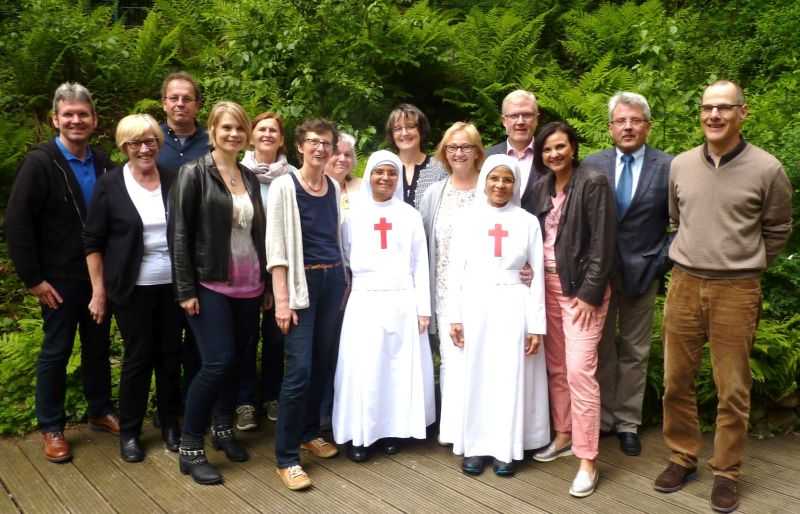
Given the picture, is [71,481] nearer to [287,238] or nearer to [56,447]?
[56,447]

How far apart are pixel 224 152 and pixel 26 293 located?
11.7 feet

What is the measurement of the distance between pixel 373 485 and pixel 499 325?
1.16 m

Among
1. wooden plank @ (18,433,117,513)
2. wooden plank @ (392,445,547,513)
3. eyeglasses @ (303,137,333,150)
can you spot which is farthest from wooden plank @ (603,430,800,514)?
wooden plank @ (18,433,117,513)

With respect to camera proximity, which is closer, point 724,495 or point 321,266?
point 724,495

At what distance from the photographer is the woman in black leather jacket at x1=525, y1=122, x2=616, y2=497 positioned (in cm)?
370

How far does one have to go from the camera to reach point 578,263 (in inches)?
148

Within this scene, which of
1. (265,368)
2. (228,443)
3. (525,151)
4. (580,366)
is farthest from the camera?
(265,368)

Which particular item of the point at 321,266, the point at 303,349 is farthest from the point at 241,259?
the point at 303,349

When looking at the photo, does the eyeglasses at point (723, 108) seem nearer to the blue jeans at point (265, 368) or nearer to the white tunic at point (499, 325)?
the white tunic at point (499, 325)

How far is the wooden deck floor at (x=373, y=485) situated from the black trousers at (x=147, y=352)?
11.3 inches

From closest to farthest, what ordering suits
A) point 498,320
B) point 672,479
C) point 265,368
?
1. point 672,479
2. point 498,320
3. point 265,368

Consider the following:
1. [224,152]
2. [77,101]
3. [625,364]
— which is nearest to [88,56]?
[77,101]

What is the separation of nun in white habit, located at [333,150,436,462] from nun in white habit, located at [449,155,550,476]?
295 millimetres

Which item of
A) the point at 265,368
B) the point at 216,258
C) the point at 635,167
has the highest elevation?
the point at 635,167
